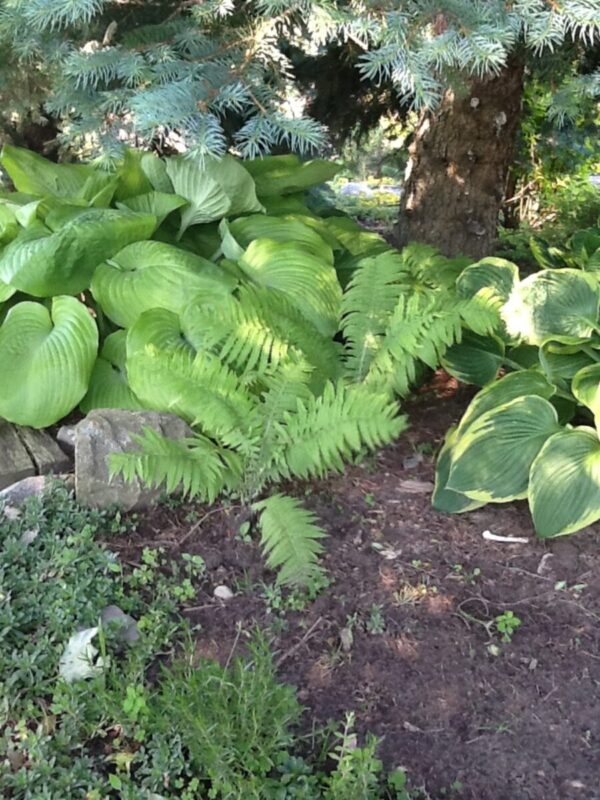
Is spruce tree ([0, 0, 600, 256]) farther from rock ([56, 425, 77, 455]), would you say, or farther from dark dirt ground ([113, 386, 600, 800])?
dark dirt ground ([113, 386, 600, 800])

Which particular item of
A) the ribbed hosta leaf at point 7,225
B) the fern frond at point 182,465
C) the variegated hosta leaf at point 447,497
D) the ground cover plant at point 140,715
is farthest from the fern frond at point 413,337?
the ribbed hosta leaf at point 7,225

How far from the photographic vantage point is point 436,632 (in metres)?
2.03

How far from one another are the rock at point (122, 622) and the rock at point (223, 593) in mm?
239

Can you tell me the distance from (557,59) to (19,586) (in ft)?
9.93

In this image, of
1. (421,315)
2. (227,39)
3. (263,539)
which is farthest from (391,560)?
(227,39)

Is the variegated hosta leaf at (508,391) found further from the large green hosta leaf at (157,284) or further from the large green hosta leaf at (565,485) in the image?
the large green hosta leaf at (157,284)

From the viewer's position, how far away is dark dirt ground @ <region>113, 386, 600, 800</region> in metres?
1.73

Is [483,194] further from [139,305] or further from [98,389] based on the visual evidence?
[98,389]

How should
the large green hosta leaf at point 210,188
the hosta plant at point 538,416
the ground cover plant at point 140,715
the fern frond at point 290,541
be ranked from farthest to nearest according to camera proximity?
1. the large green hosta leaf at point 210,188
2. the hosta plant at point 538,416
3. the fern frond at point 290,541
4. the ground cover plant at point 140,715

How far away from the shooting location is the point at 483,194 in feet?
12.2

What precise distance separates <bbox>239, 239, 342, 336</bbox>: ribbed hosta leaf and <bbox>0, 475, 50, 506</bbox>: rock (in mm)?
1091

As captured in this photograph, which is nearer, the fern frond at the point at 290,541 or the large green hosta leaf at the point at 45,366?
the fern frond at the point at 290,541

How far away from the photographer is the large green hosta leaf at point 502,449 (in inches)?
92.1

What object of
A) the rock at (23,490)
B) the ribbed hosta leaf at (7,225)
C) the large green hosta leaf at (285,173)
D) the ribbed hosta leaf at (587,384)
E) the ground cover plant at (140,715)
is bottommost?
the rock at (23,490)
